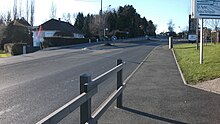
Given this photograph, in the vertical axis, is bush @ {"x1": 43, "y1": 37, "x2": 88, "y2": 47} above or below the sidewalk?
above

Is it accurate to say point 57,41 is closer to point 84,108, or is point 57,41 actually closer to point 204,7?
point 204,7

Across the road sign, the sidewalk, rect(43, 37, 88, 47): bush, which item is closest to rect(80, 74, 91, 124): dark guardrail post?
the sidewalk

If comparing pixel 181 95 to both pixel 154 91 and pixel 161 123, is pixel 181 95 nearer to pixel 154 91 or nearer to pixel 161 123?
pixel 154 91

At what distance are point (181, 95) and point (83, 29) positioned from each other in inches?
4076

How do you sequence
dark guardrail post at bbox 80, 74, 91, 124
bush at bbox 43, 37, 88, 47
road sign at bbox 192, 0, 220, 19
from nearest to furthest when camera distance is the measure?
dark guardrail post at bbox 80, 74, 91, 124, road sign at bbox 192, 0, 220, 19, bush at bbox 43, 37, 88, 47

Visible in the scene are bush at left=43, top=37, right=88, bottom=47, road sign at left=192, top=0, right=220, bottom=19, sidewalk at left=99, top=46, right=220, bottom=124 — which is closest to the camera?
sidewalk at left=99, top=46, right=220, bottom=124

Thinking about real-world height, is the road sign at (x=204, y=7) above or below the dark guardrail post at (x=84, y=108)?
above

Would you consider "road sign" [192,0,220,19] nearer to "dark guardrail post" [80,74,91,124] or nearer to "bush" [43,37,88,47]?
"dark guardrail post" [80,74,91,124]

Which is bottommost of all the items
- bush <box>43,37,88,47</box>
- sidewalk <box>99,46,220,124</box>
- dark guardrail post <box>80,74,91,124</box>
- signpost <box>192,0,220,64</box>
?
sidewalk <box>99,46,220,124</box>

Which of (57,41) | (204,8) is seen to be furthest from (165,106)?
(57,41)

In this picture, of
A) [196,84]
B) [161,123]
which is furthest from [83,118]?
[196,84]

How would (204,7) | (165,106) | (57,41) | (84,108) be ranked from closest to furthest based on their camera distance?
(84,108)
(165,106)
(204,7)
(57,41)

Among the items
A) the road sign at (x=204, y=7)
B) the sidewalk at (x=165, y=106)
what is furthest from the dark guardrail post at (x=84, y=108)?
the road sign at (x=204, y=7)

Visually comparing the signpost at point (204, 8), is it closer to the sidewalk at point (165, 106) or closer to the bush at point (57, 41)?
the sidewalk at point (165, 106)
